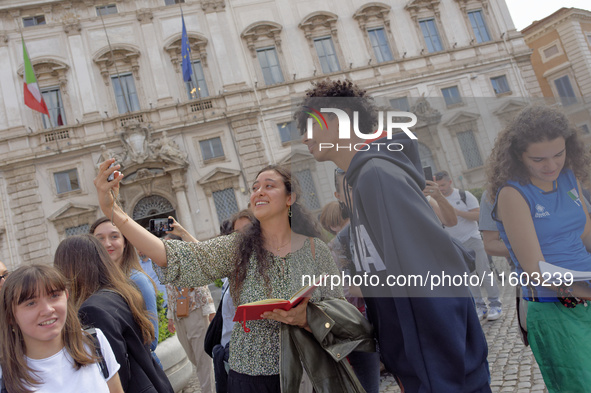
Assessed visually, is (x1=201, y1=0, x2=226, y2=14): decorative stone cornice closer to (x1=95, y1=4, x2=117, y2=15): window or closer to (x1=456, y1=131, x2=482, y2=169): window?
(x1=95, y1=4, x2=117, y2=15): window

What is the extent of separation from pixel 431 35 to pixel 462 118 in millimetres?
18878

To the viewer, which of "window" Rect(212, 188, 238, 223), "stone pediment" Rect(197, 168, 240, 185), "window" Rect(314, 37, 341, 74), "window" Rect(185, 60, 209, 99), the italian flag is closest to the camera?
the italian flag

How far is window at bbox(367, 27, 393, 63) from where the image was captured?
18.2 meters

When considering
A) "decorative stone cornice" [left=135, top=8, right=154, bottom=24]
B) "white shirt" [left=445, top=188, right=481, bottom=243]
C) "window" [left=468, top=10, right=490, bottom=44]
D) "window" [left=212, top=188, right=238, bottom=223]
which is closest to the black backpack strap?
"white shirt" [left=445, top=188, right=481, bottom=243]

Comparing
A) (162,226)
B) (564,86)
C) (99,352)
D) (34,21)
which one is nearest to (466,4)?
(564,86)

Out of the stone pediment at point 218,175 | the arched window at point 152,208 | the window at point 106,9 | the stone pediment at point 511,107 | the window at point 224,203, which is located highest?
the window at point 106,9

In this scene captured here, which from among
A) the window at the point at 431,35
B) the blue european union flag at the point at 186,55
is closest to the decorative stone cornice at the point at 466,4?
the window at the point at 431,35

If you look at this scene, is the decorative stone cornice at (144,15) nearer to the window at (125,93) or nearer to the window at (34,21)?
the window at (125,93)

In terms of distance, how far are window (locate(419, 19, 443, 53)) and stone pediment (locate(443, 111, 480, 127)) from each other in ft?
60.2

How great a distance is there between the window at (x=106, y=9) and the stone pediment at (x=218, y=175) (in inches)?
323

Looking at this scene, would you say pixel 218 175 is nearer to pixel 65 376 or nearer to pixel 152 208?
pixel 152 208

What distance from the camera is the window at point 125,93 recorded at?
16453mm

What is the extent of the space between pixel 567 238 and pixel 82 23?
19282 millimetres

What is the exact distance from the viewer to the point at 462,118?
1.62 meters
